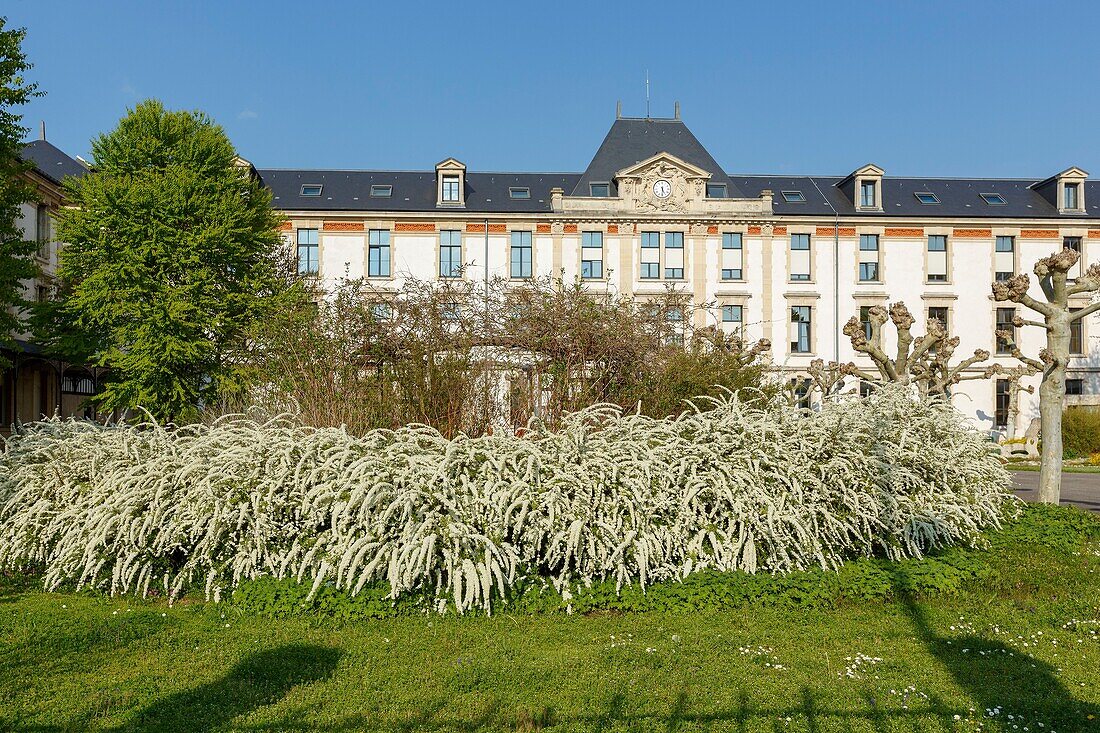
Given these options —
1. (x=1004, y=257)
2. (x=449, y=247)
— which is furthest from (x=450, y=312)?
(x=1004, y=257)

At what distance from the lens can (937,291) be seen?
34688mm

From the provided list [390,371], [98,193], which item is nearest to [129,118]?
[98,193]

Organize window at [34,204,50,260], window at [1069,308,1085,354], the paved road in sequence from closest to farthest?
the paved road
window at [34,204,50,260]
window at [1069,308,1085,354]

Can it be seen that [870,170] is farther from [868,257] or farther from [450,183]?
[450,183]

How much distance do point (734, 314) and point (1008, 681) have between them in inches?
1193

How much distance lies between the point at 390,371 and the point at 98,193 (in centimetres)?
1631

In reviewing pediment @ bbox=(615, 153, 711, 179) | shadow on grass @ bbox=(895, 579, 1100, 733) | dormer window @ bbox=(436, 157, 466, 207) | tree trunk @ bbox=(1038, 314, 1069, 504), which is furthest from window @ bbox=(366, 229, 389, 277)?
shadow on grass @ bbox=(895, 579, 1100, 733)

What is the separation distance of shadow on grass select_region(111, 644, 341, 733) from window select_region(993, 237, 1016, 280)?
3698 cm

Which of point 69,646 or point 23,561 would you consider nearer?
point 69,646

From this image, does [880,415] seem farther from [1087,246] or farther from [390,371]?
[1087,246]

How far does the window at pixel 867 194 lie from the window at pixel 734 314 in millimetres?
7367

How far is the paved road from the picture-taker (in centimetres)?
1483

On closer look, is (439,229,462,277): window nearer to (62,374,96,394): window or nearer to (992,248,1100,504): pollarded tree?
(62,374,96,394): window

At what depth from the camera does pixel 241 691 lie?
4523 mm
